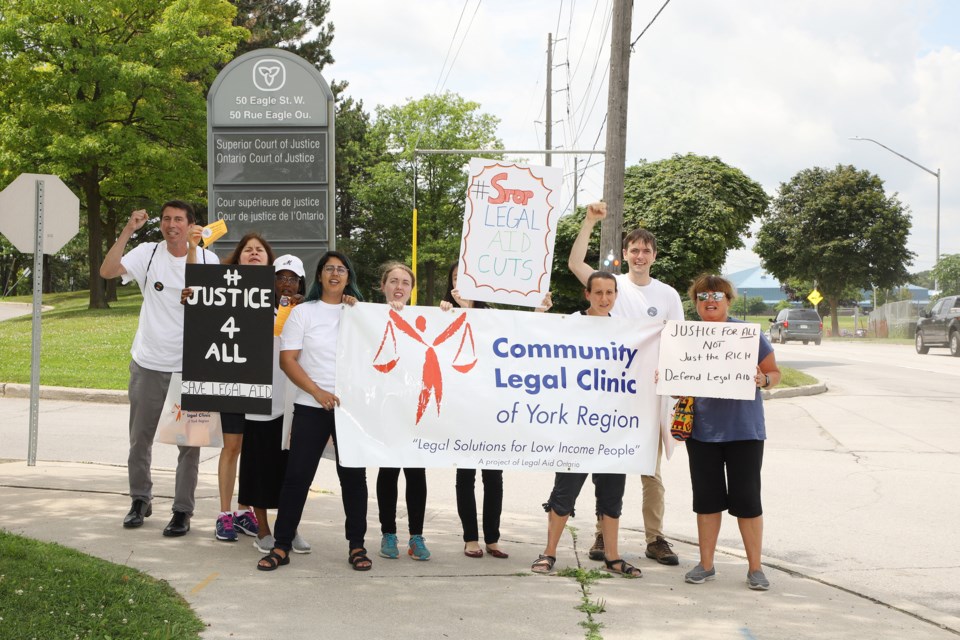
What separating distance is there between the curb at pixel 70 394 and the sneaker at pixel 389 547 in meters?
9.53

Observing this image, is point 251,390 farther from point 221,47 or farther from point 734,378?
point 221,47

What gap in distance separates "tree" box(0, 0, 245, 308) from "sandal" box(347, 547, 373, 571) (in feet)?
96.8

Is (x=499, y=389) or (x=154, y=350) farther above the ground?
(x=154, y=350)

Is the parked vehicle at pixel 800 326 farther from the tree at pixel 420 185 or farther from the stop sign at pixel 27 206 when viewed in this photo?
the stop sign at pixel 27 206

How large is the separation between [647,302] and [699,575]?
167 centimetres

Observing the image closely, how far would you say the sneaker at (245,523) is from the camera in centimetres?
597

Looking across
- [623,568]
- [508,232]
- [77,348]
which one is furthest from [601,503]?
[77,348]

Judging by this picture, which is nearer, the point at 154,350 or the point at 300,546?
the point at 300,546

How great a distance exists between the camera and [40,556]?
16.0ft

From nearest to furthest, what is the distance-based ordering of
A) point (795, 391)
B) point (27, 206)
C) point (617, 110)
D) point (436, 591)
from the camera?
point (436, 591) < point (27, 206) < point (617, 110) < point (795, 391)

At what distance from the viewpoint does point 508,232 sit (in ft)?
19.2

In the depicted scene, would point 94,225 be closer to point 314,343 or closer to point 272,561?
point 314,343

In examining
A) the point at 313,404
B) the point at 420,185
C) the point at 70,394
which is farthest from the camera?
the point at 420,185

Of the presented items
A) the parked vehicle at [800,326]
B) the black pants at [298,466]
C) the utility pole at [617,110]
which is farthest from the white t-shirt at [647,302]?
the parked vehicle at [800,326]
